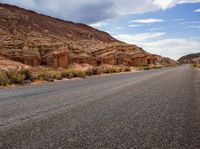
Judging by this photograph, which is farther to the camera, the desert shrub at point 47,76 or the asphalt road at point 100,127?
the desert shrub at point 47,76

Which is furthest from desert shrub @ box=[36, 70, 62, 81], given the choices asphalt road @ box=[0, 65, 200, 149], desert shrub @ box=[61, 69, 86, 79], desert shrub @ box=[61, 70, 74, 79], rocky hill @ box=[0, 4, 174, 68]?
asphalt road @ box=[0, 65, 200, 149]

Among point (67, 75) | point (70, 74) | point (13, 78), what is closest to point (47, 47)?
point (70, 74)

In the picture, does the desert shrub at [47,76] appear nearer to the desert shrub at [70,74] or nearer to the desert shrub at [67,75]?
the desert shrub at [67,75]

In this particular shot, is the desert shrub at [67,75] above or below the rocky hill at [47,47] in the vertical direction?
below

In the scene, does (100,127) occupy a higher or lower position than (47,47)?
lower

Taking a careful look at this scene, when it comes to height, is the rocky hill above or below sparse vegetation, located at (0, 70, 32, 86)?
above

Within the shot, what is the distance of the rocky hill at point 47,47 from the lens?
1900 inches

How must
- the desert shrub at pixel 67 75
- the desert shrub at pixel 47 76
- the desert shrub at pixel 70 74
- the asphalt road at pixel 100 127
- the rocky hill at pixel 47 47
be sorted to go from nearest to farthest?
the asphalt road at pixel 100 127
the desert shrub at pixel 47 76
the desert shrub at pixel 67 75
the desert shrub at pixel 70 74
the rocky hill at pixel 47 47

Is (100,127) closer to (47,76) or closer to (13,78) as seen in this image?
(13,78)

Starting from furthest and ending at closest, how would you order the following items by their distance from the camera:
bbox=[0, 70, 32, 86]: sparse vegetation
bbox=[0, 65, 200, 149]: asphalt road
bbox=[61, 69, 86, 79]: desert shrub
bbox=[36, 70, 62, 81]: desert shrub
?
bbox=[61, 69, 86, 79]: desert shrub
bbox=[36, 70, 62, 81]: desert shrub
bbox=[0, 70, 32, 86]: sparse vegetation
bbox=[0, 65, 200, 149]: asphalt road

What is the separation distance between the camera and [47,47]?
5250 centimetres

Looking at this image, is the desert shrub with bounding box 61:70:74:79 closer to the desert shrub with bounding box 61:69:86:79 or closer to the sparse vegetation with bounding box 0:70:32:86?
the desert shrub with bounding box 61:69:86:79

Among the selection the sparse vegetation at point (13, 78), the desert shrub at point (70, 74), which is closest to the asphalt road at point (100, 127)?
the sparse vegetation at point (13, 78)

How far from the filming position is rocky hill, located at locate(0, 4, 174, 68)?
4825cm
